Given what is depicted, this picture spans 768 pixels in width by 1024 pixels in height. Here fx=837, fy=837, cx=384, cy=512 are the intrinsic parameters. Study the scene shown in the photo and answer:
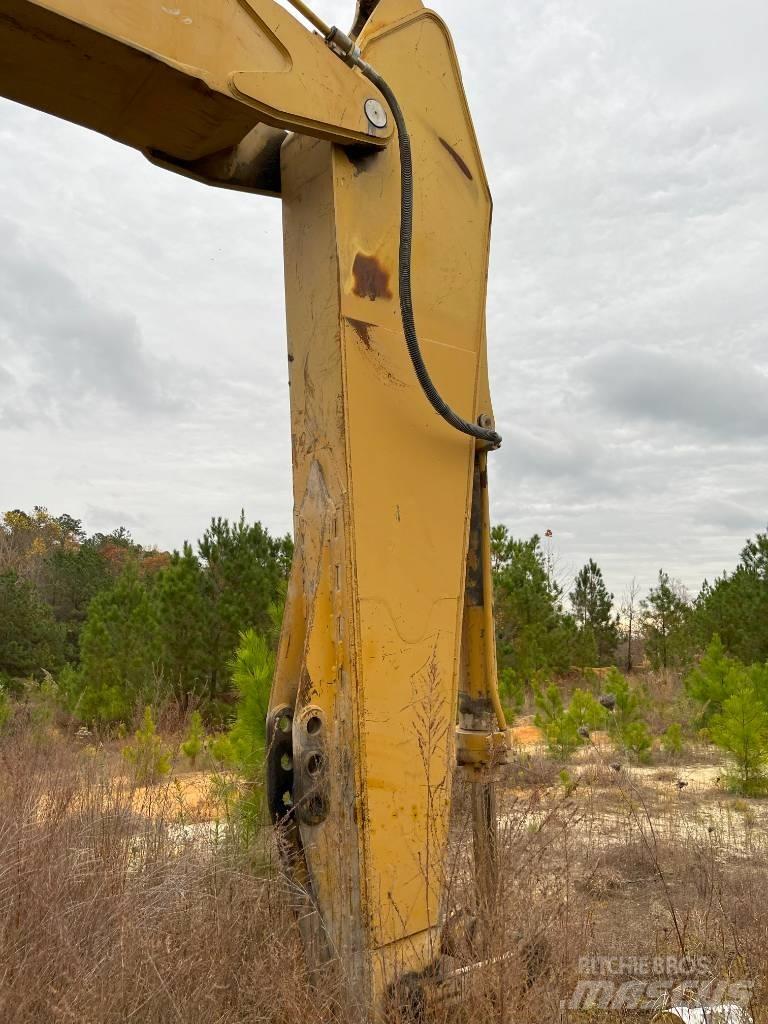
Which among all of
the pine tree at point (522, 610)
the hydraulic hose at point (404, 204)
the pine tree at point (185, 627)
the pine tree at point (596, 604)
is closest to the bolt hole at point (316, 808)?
the hydraulic hose at point (404, 204)

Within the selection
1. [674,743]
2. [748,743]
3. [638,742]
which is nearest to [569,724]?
[638,742]

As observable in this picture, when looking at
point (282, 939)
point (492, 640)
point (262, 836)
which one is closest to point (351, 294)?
point (492, 640)

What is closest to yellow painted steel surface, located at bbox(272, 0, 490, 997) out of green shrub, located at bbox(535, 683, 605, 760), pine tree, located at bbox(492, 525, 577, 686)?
green shrub, located at bbox(535, 683, 605, 760)

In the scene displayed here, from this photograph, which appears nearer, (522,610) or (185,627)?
(185,627)

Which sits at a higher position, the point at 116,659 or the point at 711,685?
the point at 116,659

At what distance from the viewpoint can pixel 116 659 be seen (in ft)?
38.7

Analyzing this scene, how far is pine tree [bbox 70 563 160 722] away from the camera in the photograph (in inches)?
448

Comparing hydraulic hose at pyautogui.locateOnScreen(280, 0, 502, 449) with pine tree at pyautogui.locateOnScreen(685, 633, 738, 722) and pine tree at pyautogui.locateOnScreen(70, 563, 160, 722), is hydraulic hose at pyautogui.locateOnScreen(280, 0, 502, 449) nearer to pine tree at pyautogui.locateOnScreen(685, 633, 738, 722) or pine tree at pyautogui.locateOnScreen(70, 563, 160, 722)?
pine tree at pyautogui.locateOnScreen(685, 633, 738, 722)

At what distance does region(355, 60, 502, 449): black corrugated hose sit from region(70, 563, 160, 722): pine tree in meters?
9.45

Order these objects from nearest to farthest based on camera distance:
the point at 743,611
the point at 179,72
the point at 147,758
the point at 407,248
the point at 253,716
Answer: the point at 179,72, the point at 407,248, the point at 253,716, the point at 147,758, the point at 743,611

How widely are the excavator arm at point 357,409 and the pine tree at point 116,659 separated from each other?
929 cm

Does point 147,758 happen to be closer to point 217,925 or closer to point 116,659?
point 217,925

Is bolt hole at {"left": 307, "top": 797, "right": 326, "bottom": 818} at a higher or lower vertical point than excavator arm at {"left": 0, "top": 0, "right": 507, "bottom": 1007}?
lower

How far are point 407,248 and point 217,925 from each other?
6.51 feet
